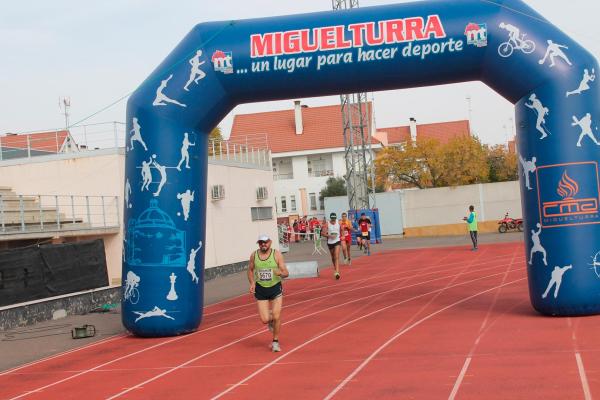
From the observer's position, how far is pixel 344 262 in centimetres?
3084

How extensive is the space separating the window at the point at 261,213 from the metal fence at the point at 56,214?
935 centimetres

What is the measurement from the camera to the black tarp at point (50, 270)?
17656 mm

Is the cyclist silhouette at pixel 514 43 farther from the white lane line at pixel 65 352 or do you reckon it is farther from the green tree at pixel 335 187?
the green tree at pixel 335 187

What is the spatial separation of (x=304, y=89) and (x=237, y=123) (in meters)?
59.0

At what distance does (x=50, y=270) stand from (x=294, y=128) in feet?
175

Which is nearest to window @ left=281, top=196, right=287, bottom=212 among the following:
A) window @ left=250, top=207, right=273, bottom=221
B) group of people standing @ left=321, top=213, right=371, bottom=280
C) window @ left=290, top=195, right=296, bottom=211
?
window @ left=290, top=195, right=296, bottom=211

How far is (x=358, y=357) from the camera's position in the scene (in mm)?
11016

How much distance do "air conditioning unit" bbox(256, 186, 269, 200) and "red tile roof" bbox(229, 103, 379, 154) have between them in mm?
35390

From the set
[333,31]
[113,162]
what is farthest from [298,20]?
[113,162]

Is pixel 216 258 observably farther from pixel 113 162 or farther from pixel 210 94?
pixel 210 94

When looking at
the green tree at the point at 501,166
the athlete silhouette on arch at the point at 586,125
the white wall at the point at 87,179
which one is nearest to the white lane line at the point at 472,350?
the athlete silhouette on arch at the point at 586,125

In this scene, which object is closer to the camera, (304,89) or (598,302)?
(598,302)

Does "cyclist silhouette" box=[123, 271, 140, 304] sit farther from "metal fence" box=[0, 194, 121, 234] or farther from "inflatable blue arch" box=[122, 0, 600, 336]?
"metal fence" box=[0, 194, 121, 234]

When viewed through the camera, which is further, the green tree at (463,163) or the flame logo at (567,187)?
the green tree at (463,163)
